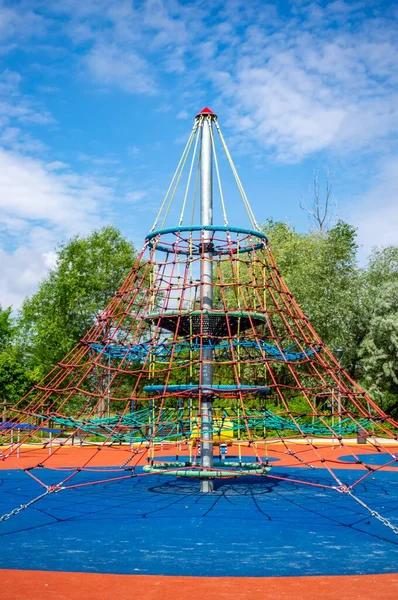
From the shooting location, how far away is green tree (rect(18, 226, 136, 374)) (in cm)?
4519

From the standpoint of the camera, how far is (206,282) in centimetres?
1521

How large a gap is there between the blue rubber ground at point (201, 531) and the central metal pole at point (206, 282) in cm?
104

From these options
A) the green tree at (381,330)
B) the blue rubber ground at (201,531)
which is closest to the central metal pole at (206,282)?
the blue rubber ground at (201,531)

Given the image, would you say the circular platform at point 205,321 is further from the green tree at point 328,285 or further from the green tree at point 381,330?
the green tree at point 381,330

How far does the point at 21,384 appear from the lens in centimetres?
3916

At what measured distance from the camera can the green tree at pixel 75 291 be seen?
45.2 metres

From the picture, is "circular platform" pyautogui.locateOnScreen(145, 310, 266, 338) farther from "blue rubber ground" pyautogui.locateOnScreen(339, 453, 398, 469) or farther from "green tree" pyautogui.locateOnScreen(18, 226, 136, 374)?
"green tree" pyautogui.locateOnScreen(18, 226, 136, 374)

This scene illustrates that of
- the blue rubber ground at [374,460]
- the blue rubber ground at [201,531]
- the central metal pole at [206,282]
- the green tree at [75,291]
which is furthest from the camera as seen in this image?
the green tree at [75,291]

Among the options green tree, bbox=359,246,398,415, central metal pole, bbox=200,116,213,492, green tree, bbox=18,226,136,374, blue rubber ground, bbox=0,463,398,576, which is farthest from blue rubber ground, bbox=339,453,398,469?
green tree, bbox=18,226,136,374

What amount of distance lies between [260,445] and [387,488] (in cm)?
1380

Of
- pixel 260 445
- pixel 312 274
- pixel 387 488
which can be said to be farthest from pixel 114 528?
pixel 312 274

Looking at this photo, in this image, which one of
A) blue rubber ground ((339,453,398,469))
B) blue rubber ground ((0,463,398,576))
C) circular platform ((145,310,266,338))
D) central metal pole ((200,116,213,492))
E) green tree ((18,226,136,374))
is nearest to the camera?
blue rubber ground ((0,463,398,576))

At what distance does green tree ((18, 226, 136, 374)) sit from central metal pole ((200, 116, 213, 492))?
29825 millimetres

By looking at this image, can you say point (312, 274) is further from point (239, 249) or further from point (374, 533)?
point (374, 533)
